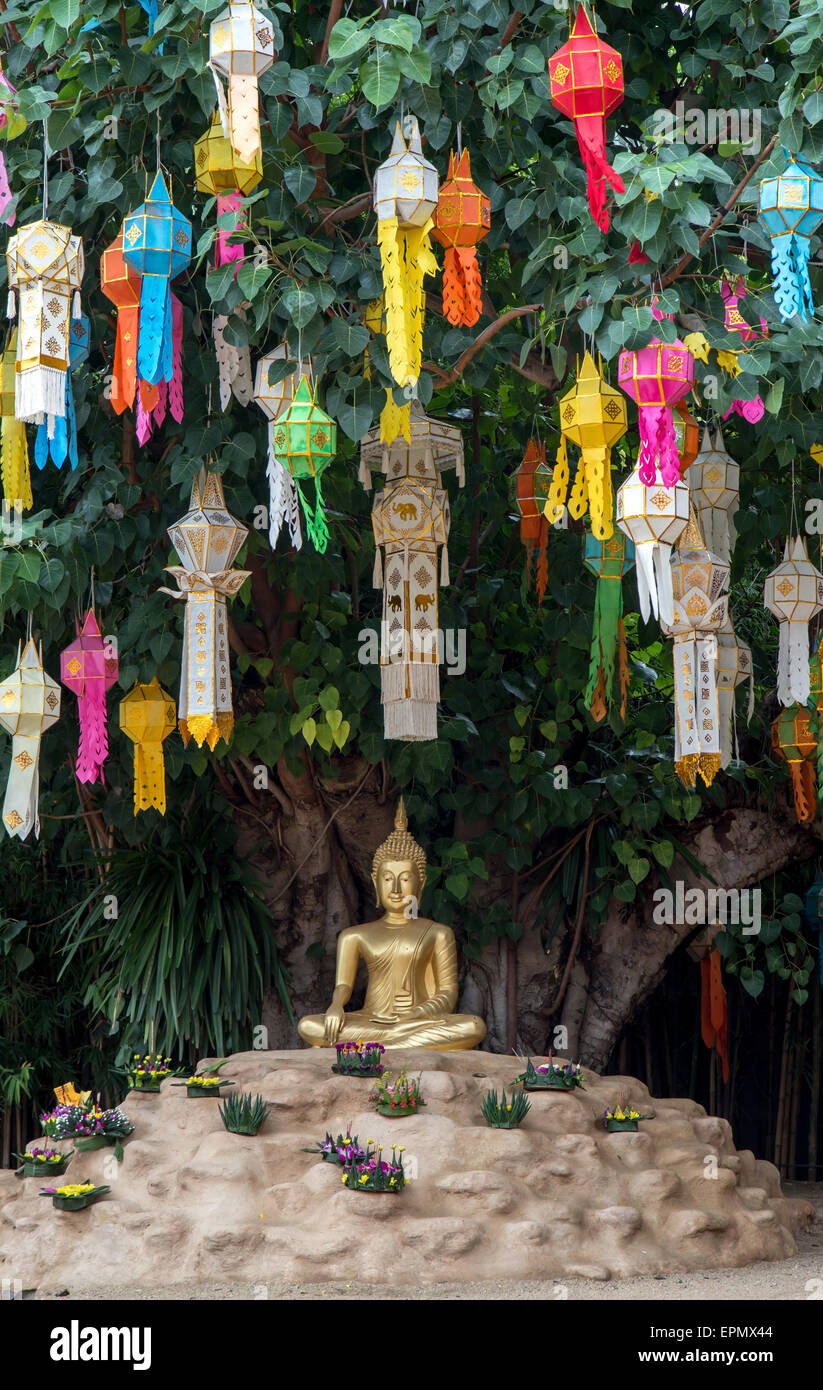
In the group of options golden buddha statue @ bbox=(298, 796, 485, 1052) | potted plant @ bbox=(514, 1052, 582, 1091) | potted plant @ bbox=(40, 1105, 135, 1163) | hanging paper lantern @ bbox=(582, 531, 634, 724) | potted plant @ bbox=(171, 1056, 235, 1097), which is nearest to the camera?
hanging paper lantern @ bbox=(582, 531, 634, 724)

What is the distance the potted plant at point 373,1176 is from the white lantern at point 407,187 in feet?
10.5

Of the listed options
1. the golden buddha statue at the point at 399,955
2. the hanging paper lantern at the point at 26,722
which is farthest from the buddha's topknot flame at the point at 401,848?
the hanging paper lantern at the point at 26,722

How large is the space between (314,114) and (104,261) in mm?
845

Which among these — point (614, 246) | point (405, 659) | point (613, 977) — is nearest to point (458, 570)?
point (405, 659)

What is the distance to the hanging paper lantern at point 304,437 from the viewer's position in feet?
17.6

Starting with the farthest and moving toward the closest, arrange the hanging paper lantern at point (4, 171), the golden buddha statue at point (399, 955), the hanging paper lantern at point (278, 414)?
1. the golden buddha statue at point (399, 955)
2. the hanging paper lantern at point (278, 414)
3. the hanging paper lantern at point (4, 171)

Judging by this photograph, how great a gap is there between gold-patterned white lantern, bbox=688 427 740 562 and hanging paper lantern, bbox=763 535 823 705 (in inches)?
10.9

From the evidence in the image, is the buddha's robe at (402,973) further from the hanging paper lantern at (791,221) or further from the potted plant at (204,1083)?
the hanging paper lantern at (791,221)

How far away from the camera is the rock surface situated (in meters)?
5.51

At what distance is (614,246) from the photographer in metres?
5.36

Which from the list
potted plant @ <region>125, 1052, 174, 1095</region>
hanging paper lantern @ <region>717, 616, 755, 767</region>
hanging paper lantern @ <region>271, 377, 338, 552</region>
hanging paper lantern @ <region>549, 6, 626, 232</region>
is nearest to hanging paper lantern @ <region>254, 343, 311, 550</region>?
hanging paper lantern @ <region>271, 377, 338, 552</region>

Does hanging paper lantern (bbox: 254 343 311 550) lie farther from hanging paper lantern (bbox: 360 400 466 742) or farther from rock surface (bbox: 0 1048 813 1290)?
rock surface (bbox: 0 1048 813 1290)

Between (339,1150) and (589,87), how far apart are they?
3689 mm

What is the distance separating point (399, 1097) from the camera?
20.2 ft
